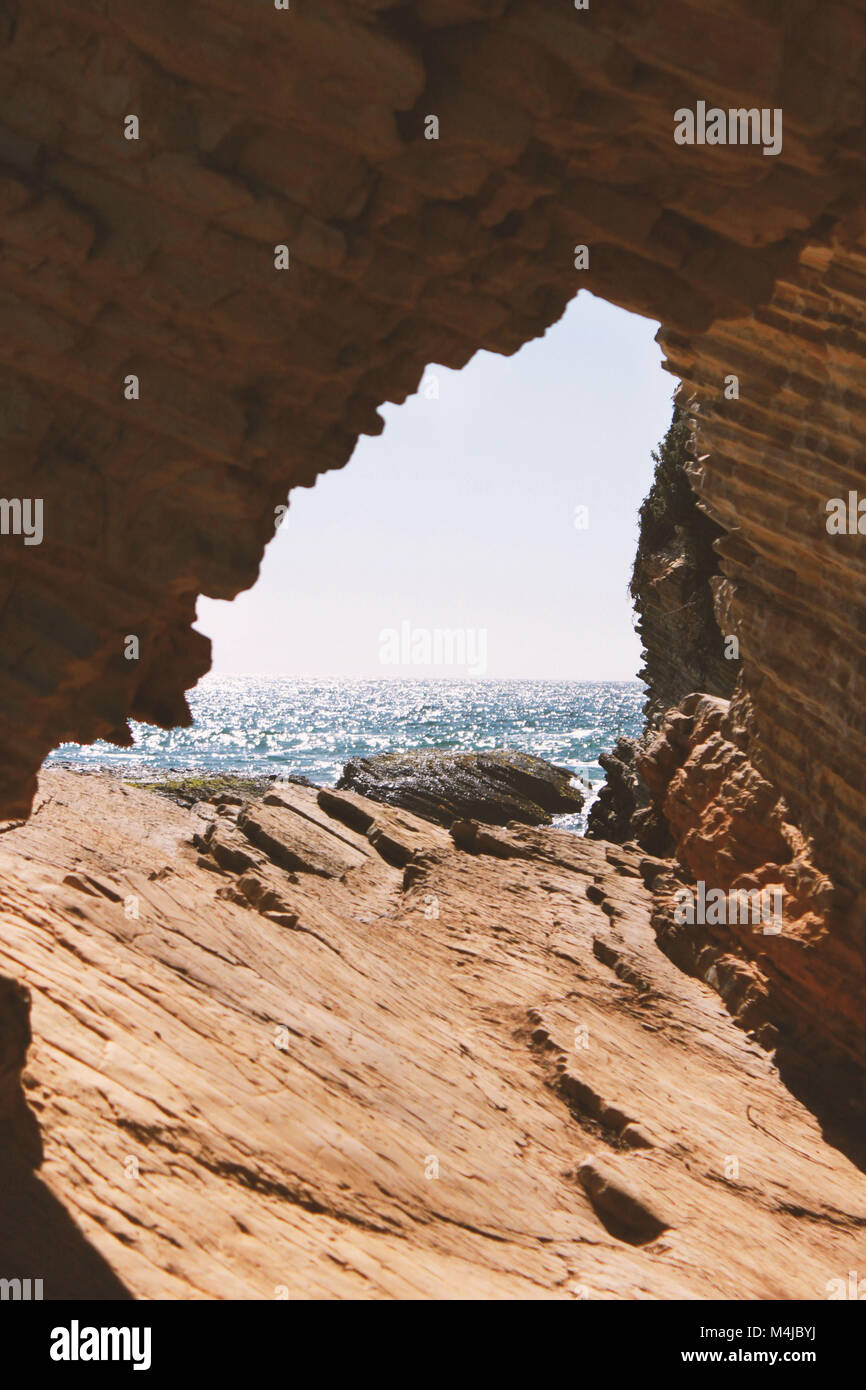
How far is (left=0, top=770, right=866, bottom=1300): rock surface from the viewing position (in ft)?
27.5

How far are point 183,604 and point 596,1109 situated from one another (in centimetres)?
828

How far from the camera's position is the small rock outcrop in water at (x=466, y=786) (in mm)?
31688

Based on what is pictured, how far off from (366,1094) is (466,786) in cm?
2263

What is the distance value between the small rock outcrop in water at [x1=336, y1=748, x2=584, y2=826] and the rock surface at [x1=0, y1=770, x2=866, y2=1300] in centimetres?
1087

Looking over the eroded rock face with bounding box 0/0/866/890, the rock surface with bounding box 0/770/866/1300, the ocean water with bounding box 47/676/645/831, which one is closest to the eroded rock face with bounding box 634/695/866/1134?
the rock surface with bounding box 0/770/866/1300

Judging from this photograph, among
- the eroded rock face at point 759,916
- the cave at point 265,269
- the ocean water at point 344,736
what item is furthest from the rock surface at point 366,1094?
the ocean water at point 344,736

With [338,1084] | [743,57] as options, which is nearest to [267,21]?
[743,57]

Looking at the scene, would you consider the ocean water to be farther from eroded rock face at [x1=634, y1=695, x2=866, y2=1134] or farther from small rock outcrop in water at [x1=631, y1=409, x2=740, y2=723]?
eroded rock face at [x1=634, y1=695, x2=866, y2=1134]

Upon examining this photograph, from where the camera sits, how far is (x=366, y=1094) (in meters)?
11.5

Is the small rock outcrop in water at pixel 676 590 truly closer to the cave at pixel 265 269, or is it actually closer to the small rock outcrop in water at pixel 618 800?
the small rock outcrop in water at pixel 618 800

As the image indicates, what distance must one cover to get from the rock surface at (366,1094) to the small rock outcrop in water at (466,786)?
10873 mm

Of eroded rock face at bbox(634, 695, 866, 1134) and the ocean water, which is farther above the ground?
the ocean water

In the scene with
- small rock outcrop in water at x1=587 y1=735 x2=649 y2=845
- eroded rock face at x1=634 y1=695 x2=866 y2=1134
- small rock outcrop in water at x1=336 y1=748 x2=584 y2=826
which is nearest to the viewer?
eroded rock face at x1=634 y1=695 x2=866 y2=1134

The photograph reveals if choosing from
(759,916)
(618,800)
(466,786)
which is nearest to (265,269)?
(759,916)
